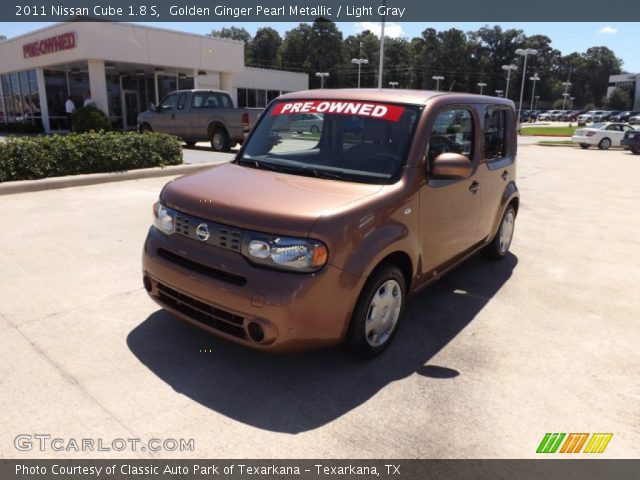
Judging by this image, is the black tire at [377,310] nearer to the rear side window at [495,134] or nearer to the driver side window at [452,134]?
the driver side window at [452,134]

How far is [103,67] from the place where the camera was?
21391 mm

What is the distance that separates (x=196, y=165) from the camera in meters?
12.0

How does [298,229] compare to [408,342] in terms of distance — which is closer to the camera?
[298,229]

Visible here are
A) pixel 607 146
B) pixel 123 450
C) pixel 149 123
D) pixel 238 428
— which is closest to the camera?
pixel 123 450

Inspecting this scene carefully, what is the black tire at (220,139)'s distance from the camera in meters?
15.7

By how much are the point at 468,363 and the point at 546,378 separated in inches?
21.0

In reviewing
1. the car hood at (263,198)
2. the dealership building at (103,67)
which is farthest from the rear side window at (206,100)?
the car hood at (263,198)

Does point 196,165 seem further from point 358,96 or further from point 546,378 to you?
point 546,378

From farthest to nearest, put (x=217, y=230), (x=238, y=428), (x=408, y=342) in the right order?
1. (x=408, y=342)
2. (x=217, y=230)
3. (x=238, y=428)

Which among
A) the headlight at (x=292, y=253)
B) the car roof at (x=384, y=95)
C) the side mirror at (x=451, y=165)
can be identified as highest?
the car roof at (x=384, y=95)

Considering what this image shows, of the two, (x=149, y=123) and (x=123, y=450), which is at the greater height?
(x=149, y=123)

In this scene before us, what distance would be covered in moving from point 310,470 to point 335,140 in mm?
2480

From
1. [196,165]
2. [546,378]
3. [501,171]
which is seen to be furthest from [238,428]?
[196,165]

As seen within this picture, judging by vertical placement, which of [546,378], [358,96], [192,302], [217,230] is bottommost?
[546,378]
